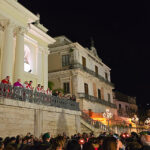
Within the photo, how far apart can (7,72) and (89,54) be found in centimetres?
2135

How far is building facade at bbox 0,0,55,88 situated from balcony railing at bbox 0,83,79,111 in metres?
2.94

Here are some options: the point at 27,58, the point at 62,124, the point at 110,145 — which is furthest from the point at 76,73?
the point at 110,145

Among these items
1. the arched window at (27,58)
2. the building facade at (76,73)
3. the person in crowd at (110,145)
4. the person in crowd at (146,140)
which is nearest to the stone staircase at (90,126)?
the arched window at (27,58)

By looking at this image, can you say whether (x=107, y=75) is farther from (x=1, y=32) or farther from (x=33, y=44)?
(x=1, y=32)

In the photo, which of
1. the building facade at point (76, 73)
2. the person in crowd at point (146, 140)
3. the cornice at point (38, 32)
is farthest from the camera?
the building facade at point (76, 73)

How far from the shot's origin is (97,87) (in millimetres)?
34344

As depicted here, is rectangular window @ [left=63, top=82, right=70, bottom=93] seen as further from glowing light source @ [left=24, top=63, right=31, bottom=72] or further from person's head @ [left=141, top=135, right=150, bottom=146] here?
person's head @ [left=141, top=135, right=150, bottom=146]

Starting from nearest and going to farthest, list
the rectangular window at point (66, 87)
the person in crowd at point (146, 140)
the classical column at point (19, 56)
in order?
the person in crowd at point (146, 140) → the classical column at point (19, 56) → the rectangular window at point (66, 87)

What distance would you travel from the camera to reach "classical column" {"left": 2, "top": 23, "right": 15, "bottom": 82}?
44.0 feet

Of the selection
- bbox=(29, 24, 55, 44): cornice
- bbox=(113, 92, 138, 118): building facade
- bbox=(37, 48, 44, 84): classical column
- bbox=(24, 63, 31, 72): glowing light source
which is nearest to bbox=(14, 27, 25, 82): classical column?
bbox=(24, 63, 31, 72): glowing light source

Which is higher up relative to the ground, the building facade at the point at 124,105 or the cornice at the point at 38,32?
the cornice at the point at 38,32

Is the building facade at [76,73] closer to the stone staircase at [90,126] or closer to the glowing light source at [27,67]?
the stone staircase at [90,126]

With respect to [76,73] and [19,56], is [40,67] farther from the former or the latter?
[76,73]

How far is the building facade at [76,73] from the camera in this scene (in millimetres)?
28844
